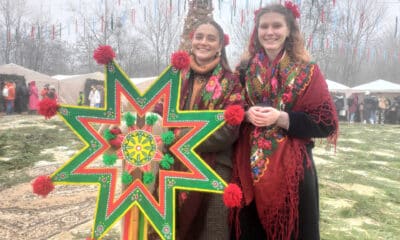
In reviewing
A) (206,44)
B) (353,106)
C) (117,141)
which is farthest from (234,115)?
(353,106)

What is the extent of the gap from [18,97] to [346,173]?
44.0 feet

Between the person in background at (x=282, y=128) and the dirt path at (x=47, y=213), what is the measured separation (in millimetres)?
2151

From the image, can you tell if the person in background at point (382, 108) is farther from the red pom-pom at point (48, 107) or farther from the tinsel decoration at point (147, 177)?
the red pom-pom at point (48, 107)

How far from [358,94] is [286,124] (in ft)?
62.9

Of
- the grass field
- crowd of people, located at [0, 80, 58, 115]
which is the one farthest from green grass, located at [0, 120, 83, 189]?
crowd of people, located at [0, 80, 58, 115]

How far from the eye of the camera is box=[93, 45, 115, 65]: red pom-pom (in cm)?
181

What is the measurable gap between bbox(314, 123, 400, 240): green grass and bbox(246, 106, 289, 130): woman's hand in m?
2.23

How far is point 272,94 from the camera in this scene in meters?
1.98

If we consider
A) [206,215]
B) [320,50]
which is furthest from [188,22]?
[320,50]

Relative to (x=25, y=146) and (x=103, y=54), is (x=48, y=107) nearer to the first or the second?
(x=103, y=54)

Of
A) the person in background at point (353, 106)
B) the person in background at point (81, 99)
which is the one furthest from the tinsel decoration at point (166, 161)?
the person in background at point (353, 106)

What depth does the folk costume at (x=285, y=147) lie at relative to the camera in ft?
6.31

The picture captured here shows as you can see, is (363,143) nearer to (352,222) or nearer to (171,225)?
(352,222)

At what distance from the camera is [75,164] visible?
73.3 inches
